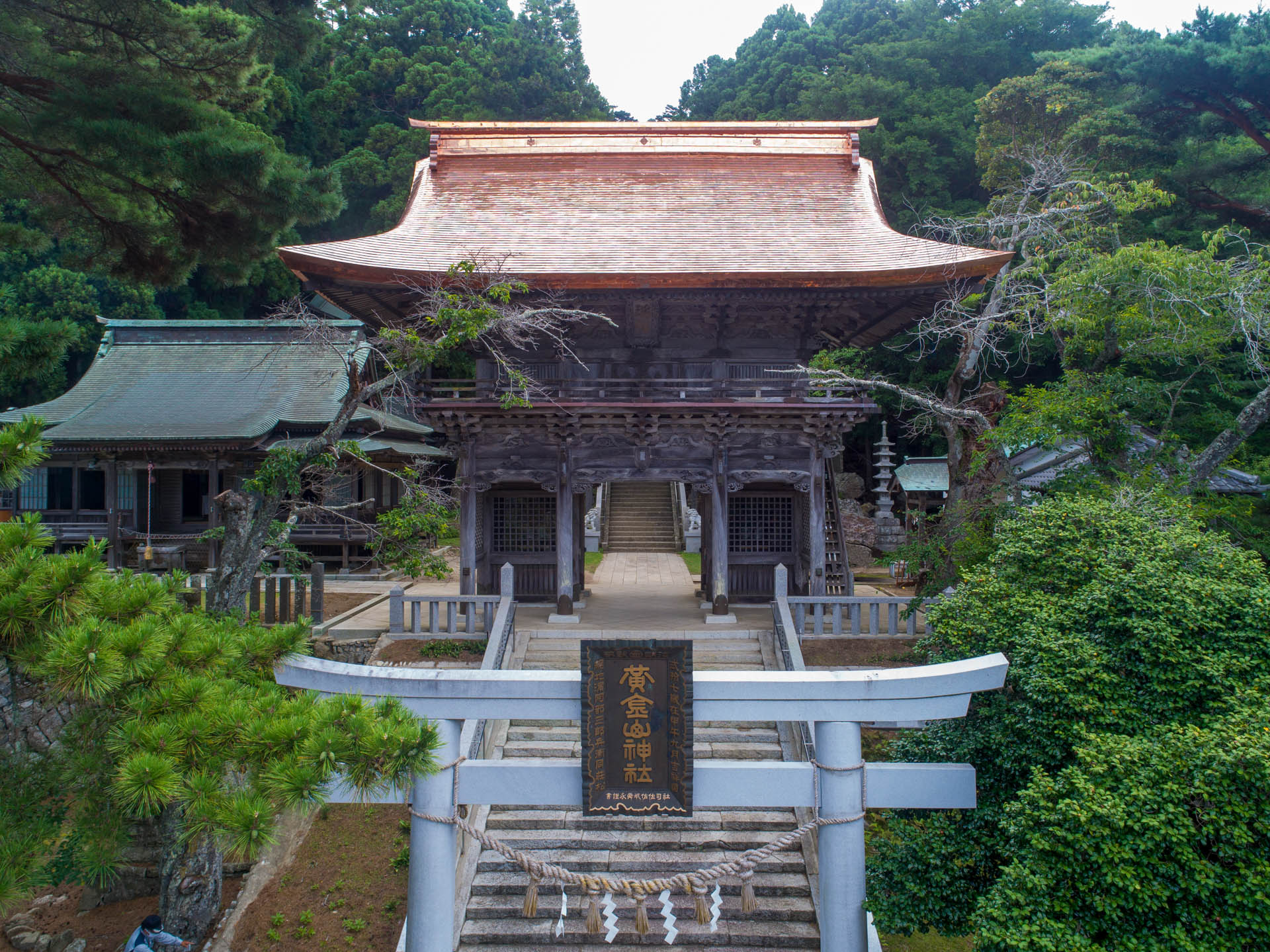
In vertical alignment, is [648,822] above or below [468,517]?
below

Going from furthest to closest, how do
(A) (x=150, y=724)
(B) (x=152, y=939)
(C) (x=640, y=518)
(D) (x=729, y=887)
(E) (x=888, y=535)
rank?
1. (C) (x=640, y=518)
2. (E) (x=888, y=535)
3. (D) (x=729, y=887)
4. (B) (x=152, y=939)
5. (A) (x=150, y=724)

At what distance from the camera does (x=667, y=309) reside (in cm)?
1171

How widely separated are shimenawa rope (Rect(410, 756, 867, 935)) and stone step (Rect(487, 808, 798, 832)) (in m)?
2.36

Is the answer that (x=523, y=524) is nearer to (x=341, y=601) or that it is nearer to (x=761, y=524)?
(x=761, y=524)

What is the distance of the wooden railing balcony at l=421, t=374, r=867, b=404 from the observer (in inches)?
435

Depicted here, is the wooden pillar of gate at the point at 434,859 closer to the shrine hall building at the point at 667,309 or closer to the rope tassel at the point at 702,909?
the rope tassel at the point at 702,909

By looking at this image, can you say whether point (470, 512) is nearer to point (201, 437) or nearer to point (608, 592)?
point (608, 592)

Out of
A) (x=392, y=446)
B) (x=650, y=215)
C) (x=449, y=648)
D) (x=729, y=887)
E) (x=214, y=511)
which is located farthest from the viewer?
(x=214, y=511)

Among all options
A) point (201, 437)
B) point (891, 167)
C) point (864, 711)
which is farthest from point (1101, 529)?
A: point (891, 167)

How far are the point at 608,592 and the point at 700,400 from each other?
17.4 ft

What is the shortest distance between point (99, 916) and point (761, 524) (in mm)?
11102

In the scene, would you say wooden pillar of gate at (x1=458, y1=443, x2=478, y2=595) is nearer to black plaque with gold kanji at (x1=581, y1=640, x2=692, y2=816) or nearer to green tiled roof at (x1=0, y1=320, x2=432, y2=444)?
black plaque with gold kanji at (x1=581, y1=640, x2=692, y2=816)

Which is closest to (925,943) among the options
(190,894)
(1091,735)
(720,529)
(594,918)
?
(1091,735)

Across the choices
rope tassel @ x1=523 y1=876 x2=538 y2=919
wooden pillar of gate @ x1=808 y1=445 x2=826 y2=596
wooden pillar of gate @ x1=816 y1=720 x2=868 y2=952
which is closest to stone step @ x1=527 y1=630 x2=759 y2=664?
wooden pillar of gate @ x1=808 y1=445 x2=826 y2=596
